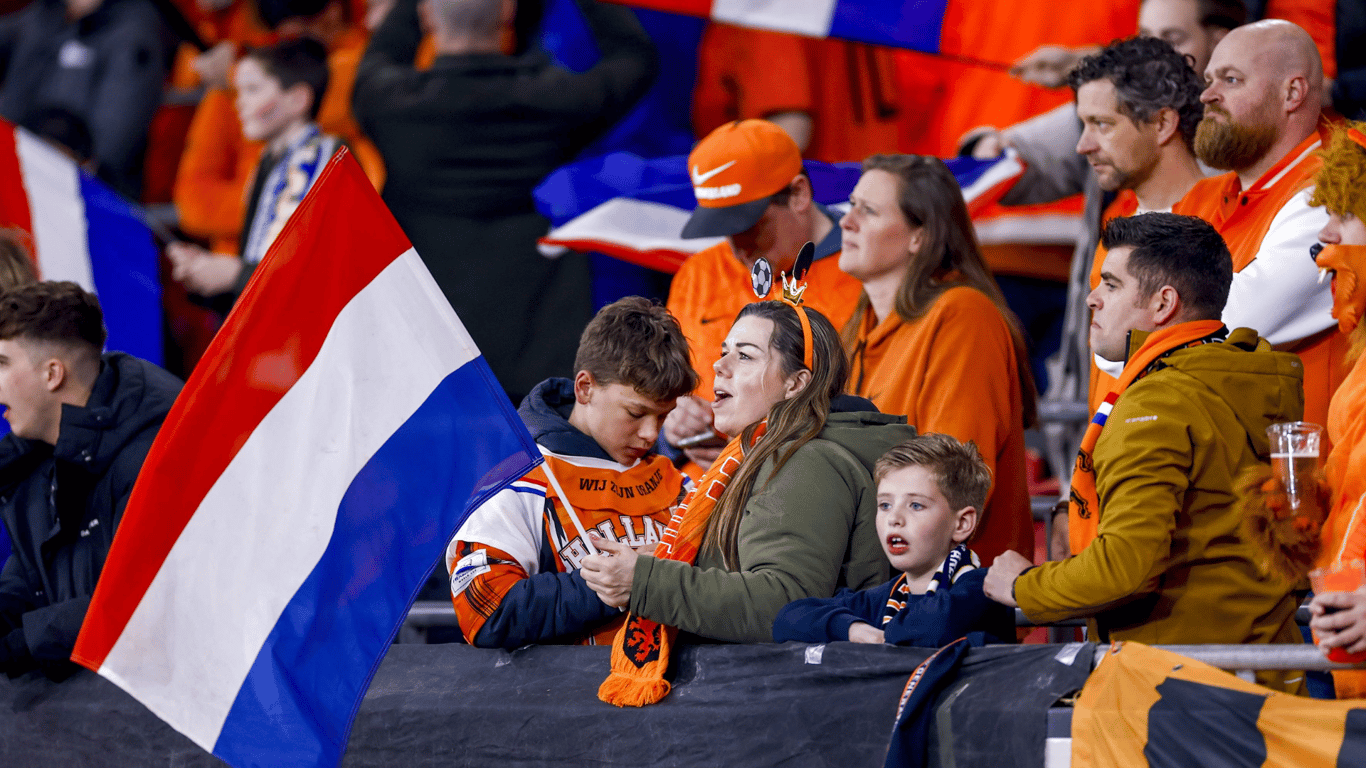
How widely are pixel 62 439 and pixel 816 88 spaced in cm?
392

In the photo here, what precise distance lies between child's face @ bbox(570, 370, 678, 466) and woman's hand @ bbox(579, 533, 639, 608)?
562 mm

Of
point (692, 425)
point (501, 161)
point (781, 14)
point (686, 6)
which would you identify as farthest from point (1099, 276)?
point (501, 161)

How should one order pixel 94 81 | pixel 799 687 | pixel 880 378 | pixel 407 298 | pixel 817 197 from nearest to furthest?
pixel 799 687
pixel 407 298
pixel 880 378
pixel 817 197
pixel 94 81

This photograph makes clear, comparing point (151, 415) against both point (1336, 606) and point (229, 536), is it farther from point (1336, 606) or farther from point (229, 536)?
point (1336, 606)

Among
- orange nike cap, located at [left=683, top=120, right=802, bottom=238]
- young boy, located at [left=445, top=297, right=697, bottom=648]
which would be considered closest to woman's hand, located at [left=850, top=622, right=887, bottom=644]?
young boy, located at [left=445, top=297, right=697, bottom=648]

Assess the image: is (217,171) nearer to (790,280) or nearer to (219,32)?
(219,32)

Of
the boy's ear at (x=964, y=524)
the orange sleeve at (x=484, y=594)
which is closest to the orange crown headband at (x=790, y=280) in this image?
the boy's ear at (x=964, y=524)

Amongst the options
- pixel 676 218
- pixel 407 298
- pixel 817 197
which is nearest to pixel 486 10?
pixel 676 218

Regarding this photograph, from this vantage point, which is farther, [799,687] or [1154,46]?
[1154,46]

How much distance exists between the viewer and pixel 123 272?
7.06 metres

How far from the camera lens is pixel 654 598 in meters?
3.38

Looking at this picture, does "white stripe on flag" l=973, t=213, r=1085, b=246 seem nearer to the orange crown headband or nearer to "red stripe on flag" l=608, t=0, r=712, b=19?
"red stripe on flag" l=608, t=0, r=712, b=19

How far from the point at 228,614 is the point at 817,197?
10.8 ft

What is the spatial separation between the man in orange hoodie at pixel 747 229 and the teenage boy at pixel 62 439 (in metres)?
1.67
